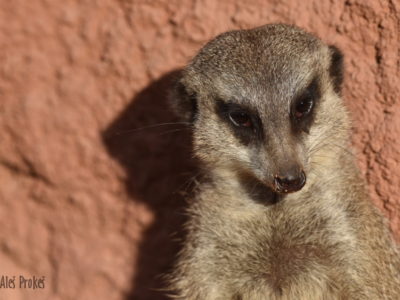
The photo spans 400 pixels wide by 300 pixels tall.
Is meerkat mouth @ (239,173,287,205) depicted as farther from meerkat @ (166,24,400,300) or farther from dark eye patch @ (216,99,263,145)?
dark eye patch @ (216,99,263,145)

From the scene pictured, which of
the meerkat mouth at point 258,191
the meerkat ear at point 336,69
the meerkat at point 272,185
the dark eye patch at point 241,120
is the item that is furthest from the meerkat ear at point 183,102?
the meerkat ear at point 336,69

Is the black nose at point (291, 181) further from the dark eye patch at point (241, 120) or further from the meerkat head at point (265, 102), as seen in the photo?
the dark eye patch at point (241, 120)

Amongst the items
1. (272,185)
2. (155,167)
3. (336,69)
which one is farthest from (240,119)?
(155,167)

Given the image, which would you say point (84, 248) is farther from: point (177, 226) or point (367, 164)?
point (367, 164)

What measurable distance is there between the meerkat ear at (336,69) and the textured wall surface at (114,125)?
23cm

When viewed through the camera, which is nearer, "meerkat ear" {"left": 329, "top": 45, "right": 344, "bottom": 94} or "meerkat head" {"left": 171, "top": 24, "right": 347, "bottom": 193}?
"meerkat head" {"left": 171, "top": 24, "right": 347, "bottom": 193}

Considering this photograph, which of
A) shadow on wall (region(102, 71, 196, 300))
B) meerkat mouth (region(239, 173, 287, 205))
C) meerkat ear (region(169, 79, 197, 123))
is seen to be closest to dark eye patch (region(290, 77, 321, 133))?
meerkat mouth (region(239, 173, 287, 205))

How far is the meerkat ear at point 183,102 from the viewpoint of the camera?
2.37 meters

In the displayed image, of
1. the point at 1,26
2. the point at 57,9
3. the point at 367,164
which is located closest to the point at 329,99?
the point at 367,164

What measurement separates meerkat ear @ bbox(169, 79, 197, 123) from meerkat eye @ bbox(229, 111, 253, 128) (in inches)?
7.5

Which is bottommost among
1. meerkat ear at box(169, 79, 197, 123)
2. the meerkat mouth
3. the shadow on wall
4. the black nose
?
the shadow on wall

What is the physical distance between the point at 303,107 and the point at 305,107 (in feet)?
0.03

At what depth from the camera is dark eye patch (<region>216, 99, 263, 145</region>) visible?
7.04 ft

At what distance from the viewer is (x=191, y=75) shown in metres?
2.34
